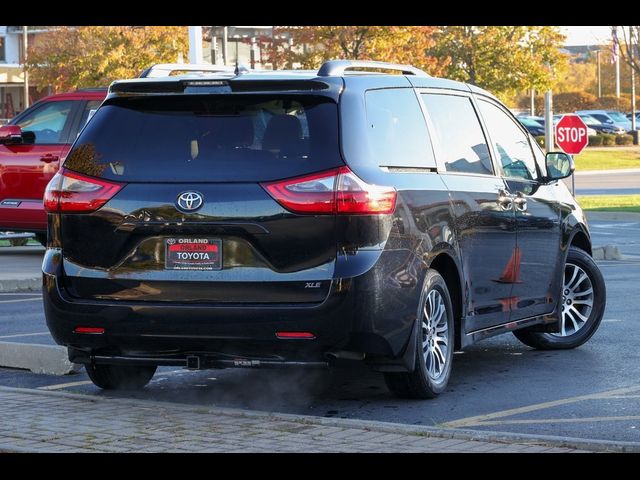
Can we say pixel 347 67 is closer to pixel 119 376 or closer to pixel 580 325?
pixel 119 376

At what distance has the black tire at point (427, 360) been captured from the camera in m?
8.03

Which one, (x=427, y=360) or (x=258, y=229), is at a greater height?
(x=258, y=229)

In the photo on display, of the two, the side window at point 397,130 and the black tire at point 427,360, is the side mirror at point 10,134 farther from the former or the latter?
the black tire at point 427,360

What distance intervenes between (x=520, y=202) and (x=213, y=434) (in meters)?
3.38

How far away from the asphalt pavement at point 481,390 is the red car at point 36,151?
7301mm

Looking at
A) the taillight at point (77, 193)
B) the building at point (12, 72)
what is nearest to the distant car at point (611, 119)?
Answer: the building at point (12, 72)

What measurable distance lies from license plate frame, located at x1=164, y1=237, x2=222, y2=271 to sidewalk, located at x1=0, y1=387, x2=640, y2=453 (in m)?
0.78

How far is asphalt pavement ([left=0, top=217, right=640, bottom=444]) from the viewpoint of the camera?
7.62m

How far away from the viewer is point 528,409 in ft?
26.1

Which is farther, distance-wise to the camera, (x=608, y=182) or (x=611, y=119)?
(x=611, y=119)

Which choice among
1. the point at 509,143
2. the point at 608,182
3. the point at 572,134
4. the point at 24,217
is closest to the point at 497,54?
the point at 608,182

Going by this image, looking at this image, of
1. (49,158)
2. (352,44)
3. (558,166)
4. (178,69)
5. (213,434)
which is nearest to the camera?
(213,434)
